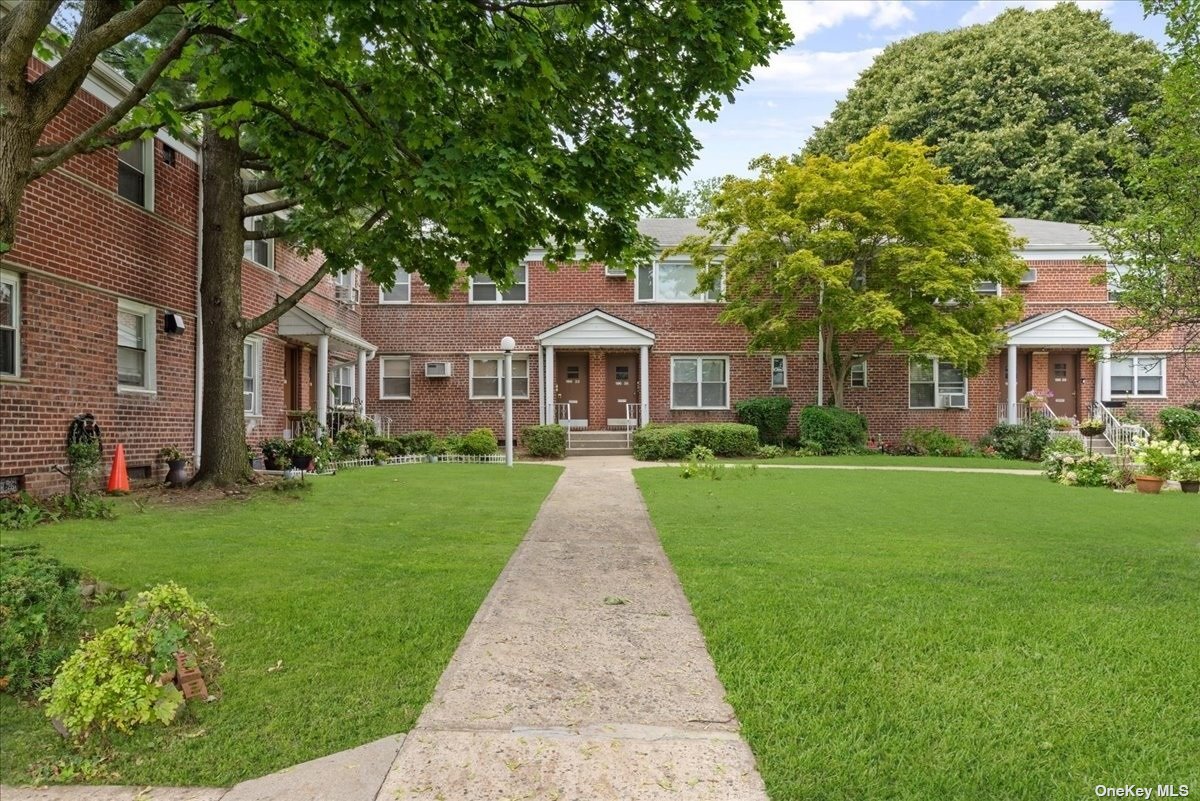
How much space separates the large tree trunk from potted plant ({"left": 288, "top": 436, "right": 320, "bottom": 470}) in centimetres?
274

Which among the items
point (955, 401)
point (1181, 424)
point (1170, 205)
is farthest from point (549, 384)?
point (1181, 424)

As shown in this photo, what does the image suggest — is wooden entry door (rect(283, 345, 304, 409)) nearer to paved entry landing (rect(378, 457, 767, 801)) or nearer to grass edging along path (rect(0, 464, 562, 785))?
grass edging along path (rect(0, 464, 562, 785))

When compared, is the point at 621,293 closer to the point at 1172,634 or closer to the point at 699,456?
the point at 699,456

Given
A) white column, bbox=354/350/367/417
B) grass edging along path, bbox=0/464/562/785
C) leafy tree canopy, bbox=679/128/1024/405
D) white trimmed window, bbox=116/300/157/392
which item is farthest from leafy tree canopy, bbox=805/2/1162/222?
white trimmed window, bbox=116/300/157/392

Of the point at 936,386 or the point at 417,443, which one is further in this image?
the point at 936,386

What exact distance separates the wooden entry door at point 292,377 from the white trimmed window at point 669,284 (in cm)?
961

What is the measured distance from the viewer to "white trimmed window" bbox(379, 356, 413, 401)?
69.9 ft

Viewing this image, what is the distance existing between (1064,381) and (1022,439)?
3.97 m

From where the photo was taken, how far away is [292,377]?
1703cm

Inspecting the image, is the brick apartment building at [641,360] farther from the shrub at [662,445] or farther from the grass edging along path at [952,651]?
the grass edging along path at [952,651]

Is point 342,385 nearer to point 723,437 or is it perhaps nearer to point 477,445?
point 477,445

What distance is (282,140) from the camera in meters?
6.46

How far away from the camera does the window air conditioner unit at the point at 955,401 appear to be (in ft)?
69.2

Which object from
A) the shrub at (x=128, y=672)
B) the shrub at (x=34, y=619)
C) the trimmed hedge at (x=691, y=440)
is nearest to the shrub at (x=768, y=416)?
the trimmed hedge at (x=691, y=440)
